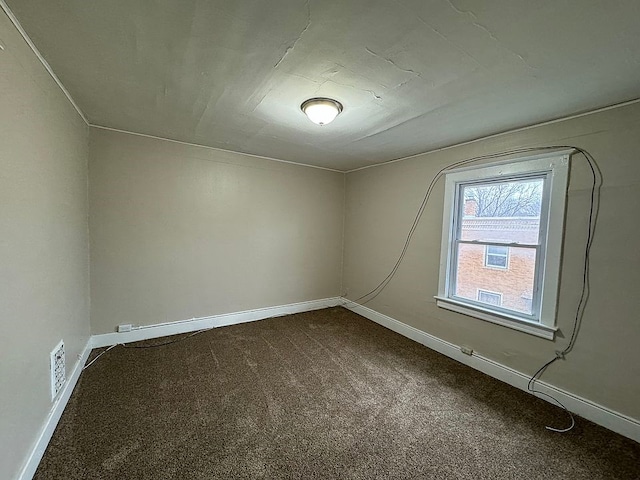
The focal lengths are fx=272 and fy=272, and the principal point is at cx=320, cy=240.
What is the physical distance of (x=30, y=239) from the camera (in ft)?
4.94

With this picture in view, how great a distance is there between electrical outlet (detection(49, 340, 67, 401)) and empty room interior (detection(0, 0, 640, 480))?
0.07 ft

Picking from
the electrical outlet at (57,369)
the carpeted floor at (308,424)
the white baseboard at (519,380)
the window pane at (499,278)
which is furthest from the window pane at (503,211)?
the electrical outlet at (57,369)

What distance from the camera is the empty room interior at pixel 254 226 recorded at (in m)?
1.33

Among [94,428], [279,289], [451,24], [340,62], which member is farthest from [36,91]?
[279,289]

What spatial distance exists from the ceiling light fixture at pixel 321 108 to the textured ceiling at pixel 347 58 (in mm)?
62

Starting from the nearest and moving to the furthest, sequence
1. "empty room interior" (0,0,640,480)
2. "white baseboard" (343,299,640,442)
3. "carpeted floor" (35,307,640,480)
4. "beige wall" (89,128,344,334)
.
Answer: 1. "empty room interior" (0,0,640,480)
2. "carpeted floor" (35,307,640,480)
3. "white baseboard" (343,299,640,442)
4. "beige wall" (89,128,344,334)

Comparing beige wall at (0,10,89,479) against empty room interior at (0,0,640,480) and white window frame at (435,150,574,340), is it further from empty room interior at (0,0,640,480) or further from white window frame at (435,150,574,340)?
white window frame at (435,150,574,340)

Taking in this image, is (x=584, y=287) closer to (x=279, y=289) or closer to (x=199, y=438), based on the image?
(x=199, y=438)

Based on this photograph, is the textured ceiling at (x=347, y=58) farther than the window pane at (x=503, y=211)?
No

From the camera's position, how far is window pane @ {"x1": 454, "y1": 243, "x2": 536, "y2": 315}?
244 centimetres

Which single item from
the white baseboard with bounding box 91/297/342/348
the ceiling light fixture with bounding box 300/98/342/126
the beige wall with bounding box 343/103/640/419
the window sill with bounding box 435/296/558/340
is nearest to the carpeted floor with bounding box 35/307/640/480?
the white baseboard with bounding box 91/297/342/348

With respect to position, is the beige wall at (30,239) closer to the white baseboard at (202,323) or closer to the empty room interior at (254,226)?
the empty room interior at (254,226)

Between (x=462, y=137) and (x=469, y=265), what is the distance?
1.32 meters

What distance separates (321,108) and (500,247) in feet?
6.95
